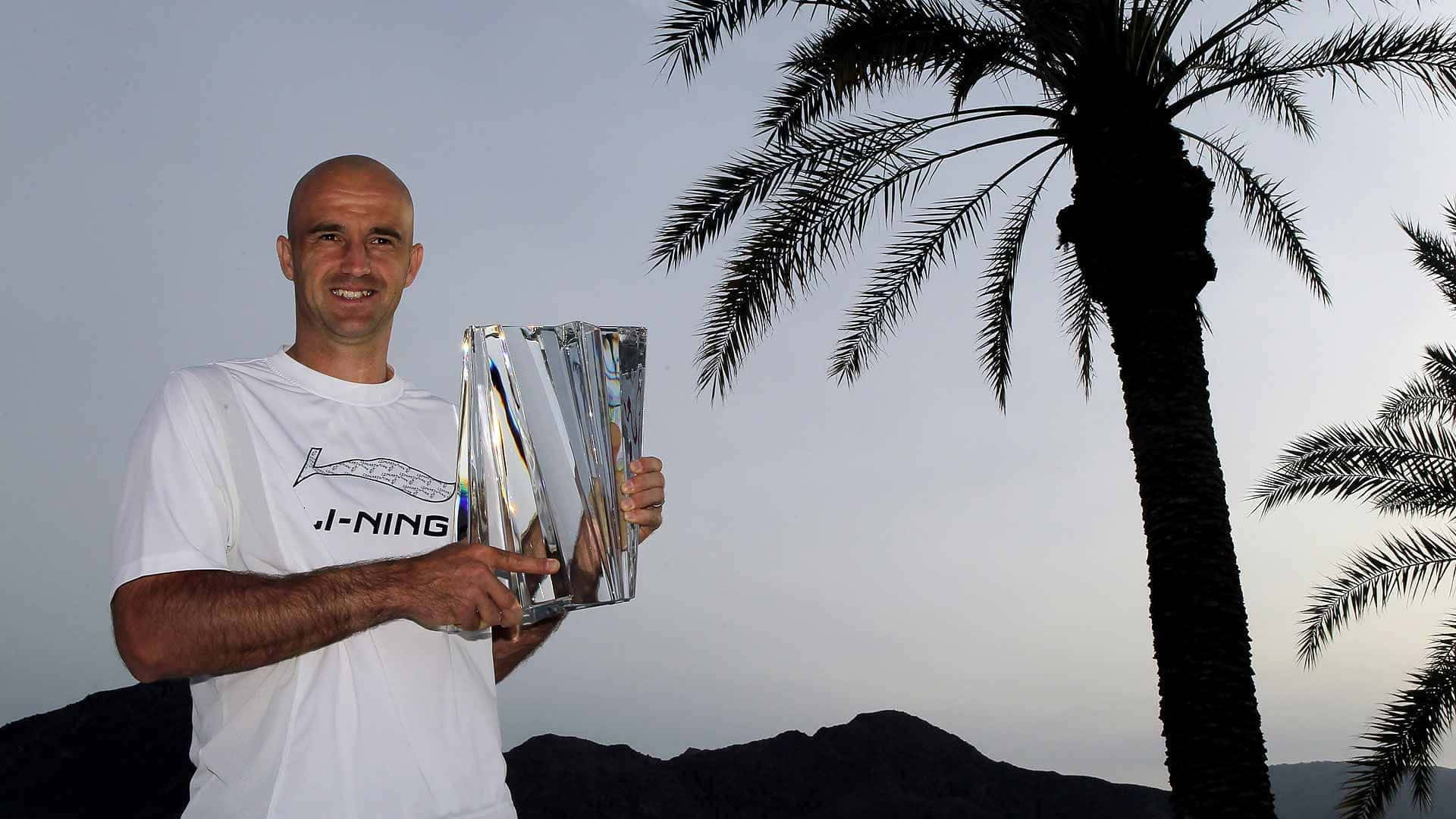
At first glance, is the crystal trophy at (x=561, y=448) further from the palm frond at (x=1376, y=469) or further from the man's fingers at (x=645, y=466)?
the palm frond at (x=1376, y=469)

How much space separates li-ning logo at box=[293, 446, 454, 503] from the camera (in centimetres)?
208

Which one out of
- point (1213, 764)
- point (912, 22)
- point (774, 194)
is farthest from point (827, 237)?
point (1213, 764)

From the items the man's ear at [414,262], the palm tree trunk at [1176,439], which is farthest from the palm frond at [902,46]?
the man's ear at [414,262]

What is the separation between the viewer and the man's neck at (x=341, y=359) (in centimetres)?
224

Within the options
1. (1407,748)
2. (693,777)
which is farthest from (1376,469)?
(693,777)

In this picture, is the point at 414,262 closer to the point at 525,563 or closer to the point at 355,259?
the point at 355,259

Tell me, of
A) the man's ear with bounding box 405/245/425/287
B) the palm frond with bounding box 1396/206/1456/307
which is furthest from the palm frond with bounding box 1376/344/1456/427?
the man's ear with bounding box 405/245/425/287

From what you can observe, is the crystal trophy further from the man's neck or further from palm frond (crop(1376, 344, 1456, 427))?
palm frond (crop(1376, 344, 1456, 427))

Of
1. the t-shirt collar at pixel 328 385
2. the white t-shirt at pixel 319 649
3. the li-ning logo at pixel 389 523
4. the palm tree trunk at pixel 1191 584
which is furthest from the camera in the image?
the palm tree trunk at pixel 1191 584

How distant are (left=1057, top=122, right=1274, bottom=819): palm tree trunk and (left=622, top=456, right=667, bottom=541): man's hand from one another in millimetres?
7260

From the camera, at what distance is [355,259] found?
6.95 ft

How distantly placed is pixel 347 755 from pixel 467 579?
1.70 feet

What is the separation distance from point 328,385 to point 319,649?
496 mm

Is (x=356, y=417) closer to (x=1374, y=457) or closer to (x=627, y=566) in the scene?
(x=627, y=566)
